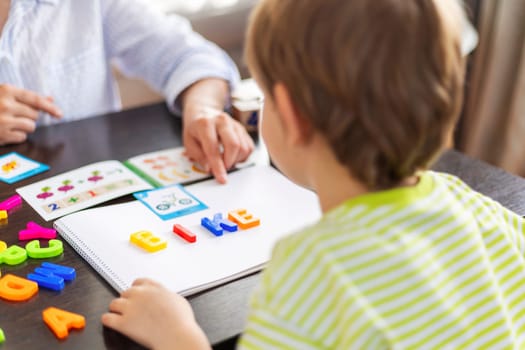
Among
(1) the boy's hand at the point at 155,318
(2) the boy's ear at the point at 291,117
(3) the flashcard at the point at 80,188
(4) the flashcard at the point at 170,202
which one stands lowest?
(3) the flashcard at the point at 80,188

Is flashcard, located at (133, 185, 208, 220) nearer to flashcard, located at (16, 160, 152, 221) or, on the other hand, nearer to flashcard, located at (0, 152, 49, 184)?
flashcard, located at (16, 160, 152, 221)

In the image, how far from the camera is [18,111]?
129 centimetres

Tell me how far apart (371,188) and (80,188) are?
22.6 inches

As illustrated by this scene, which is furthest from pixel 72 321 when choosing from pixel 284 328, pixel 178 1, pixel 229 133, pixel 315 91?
pixel 178 1

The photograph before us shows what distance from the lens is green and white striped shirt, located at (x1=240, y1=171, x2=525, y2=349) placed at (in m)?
0.63

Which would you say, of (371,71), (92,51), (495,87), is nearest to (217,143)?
(92,51)

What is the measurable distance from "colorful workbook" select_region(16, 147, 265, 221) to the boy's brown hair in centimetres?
50

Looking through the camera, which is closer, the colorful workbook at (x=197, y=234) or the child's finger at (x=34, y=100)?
the colorful workbook at (x=197, y=234)

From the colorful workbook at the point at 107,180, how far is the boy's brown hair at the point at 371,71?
0.50 metres

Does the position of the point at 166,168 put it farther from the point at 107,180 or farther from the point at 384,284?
the point at 384,284

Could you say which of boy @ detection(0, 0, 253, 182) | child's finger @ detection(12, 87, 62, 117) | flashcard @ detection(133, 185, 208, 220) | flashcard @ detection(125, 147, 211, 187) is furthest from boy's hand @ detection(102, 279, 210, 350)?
child's finger @ detection(12, 87, 62, 117)

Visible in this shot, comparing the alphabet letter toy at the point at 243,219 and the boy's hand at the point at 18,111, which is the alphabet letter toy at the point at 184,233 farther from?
the boy's hand at the point at 18,111

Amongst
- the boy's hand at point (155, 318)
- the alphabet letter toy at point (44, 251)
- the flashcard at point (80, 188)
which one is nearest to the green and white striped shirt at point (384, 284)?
the boy's hand at point (155, 318)

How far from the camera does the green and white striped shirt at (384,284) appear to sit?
2.06 feet
